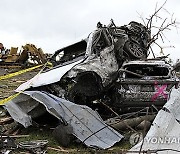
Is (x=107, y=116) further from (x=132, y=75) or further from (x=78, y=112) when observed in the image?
(x=78, y=112)

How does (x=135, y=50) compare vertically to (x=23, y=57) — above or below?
below

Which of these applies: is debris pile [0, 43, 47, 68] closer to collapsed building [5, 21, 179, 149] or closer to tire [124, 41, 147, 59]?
tire [124, 41, 147, 59]

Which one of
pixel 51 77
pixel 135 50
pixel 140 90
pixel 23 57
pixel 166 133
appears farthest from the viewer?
pixel 23 57

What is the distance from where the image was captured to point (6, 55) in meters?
24.2

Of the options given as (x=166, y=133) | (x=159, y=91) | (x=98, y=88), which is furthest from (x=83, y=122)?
(x=166, y=133)

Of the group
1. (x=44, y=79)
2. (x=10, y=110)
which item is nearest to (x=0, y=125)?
(x=10, y=110)

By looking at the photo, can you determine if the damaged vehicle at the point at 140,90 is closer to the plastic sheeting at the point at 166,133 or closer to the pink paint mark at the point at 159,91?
the pink paint mark at the point at 159,91

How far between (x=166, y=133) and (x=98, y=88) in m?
3.69

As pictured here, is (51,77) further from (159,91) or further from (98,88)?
(159,91)

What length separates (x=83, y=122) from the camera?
6426 millimetres

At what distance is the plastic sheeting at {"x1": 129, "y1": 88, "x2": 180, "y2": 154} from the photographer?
434 cm

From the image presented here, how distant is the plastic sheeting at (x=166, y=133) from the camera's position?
434 centimetres

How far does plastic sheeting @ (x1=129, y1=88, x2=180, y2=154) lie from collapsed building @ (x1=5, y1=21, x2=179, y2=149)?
5.54ft

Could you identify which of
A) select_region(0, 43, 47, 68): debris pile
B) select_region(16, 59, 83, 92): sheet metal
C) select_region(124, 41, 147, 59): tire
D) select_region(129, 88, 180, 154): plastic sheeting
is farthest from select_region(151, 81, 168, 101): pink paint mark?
select_region(0, 43, 47, 68): debris pile
